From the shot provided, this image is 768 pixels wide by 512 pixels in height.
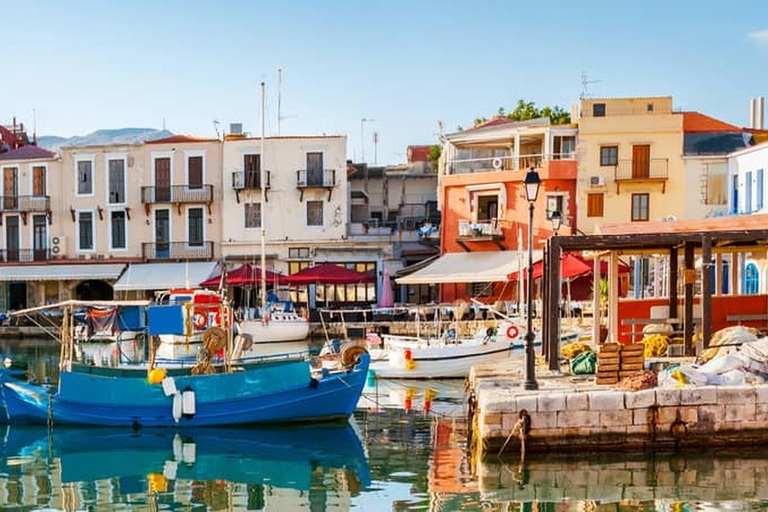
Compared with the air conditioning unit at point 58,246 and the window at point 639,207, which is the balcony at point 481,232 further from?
the air conditioning unit at point 58,246

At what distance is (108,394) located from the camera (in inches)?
796

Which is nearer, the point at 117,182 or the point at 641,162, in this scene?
the point at 641,162

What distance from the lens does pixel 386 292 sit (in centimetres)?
4516

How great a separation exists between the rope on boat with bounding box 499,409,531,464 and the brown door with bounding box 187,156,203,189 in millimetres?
34670

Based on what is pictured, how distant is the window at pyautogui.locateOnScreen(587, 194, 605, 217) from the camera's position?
42500mm

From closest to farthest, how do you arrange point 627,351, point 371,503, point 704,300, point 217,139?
point 371,503 → point 627,351 → point 704,300 → point 217,139

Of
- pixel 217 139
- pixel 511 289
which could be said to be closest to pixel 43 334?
pixel 217 139

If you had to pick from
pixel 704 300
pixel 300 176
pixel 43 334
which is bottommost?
pixel 43 334

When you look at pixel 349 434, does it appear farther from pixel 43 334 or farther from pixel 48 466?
pixel 43 334

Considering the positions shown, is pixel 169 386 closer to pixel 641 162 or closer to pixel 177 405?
pixel 177 405

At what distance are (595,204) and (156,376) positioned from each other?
2666cm

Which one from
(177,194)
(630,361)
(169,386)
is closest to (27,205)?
(177,194)

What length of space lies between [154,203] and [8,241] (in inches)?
296

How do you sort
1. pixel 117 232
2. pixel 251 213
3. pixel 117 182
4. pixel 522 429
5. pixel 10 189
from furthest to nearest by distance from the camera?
pixel 10 189, pixel 117 182, pixel 117 232, pixel 251 213, pixel 522 429
